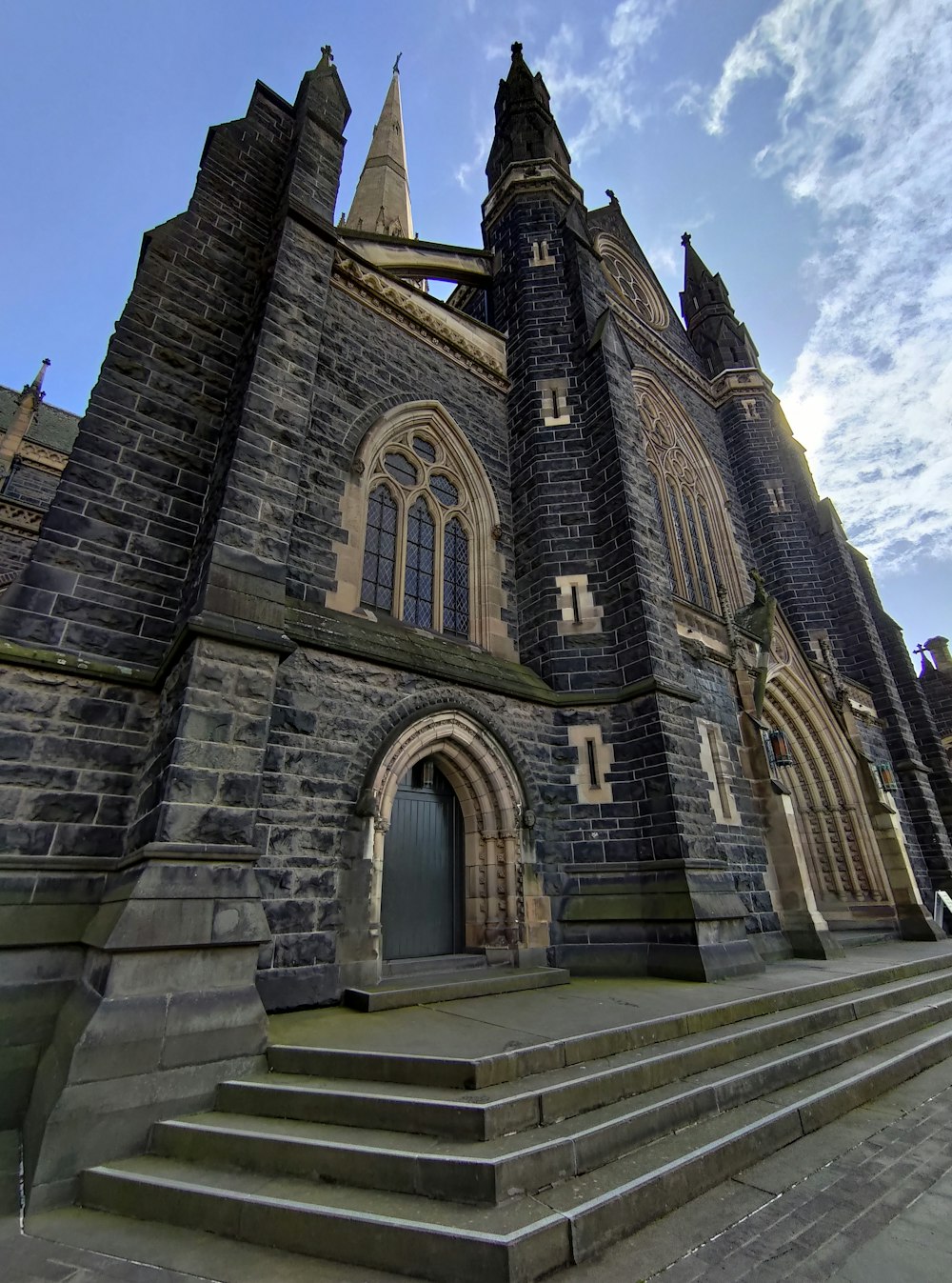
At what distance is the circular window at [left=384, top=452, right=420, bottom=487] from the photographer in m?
8.60

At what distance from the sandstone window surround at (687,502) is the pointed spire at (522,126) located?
6.35 metres

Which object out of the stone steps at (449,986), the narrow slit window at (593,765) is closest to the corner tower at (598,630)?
the narrow slit window at (593,765)

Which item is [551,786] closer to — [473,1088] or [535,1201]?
[473,1088]

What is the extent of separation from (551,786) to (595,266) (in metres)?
11.5

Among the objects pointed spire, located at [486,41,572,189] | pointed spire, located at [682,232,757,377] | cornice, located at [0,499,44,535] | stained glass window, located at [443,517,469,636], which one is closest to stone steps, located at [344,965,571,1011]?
stained glass window, located at [443,517,469,636]

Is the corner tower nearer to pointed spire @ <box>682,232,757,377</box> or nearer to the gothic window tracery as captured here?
the gothic window tracery

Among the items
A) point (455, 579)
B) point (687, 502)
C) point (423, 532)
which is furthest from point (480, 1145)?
point (687, 502)

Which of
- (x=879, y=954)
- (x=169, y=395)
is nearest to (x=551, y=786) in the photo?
(x=879, y=954)

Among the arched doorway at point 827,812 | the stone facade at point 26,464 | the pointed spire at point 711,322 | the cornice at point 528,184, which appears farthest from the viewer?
the pointed spire at point 711,322

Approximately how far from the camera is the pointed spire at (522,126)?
14.5 metres

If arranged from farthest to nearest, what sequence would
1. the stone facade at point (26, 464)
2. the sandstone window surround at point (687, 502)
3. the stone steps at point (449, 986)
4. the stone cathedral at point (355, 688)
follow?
the stone facade at point (26, 464), the sandstone window surround at point (687, 502), the stone steps at point (449, 986), the stone cathedral at point (355, 688)

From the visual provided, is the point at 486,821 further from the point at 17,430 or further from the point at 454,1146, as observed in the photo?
the point at 17,430

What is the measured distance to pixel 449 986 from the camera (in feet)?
16.9

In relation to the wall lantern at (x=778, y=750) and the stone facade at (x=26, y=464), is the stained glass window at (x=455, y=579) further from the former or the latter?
the stone facade at (x=26, y=464)
